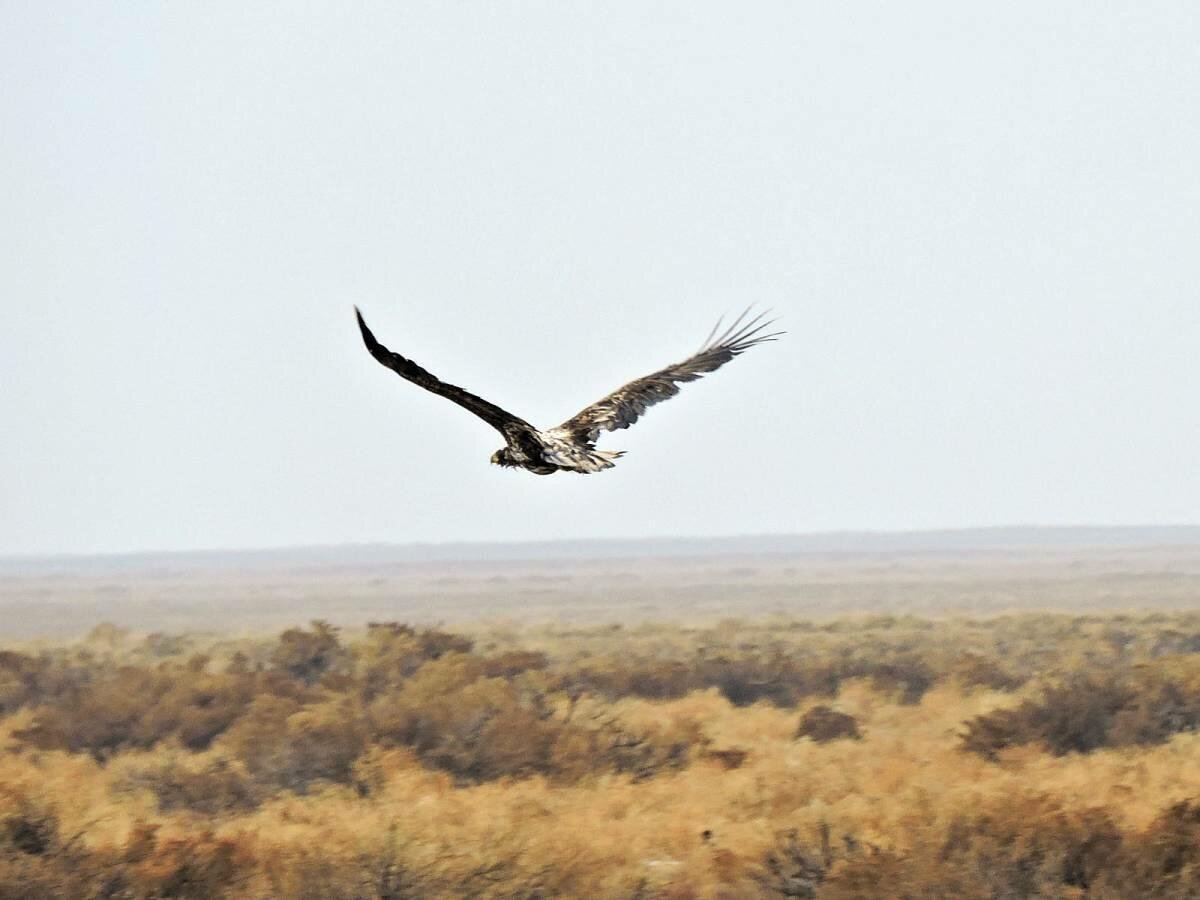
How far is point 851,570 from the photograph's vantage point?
150 m

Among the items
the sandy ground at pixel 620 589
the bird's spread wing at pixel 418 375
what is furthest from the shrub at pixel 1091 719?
the sandy ground at pixel 620 589

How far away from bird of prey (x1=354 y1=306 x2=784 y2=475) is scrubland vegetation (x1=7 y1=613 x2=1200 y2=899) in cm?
431

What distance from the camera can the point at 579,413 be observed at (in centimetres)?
1384

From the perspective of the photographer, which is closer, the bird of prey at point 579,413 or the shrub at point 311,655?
the bird of prey at point 579,413

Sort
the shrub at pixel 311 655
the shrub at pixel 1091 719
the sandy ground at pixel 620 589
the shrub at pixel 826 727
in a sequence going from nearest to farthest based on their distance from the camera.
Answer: the shrub at pixel 1091 719
the shrub at pixel 826 727
the shrub at pixel 311 655
the sandy ground at pixel 620 589

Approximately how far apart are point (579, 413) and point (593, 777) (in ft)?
34.3

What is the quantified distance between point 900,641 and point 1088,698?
25.4m

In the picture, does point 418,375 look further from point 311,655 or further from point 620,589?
point 620,589

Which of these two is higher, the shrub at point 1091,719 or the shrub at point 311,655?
the shrub at point 311,655

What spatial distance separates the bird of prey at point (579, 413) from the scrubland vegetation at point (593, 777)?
4.31 metres

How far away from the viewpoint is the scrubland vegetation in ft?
56.9

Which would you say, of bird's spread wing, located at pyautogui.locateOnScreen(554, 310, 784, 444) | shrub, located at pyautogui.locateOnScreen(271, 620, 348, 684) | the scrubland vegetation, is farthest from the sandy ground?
bird's spread wing, located at pyautogui.locateOnScreen(554, 310, 784, 444)

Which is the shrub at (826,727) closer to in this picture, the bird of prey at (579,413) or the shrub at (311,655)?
the shrub at (311,655)

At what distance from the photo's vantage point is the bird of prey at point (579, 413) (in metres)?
11.3
